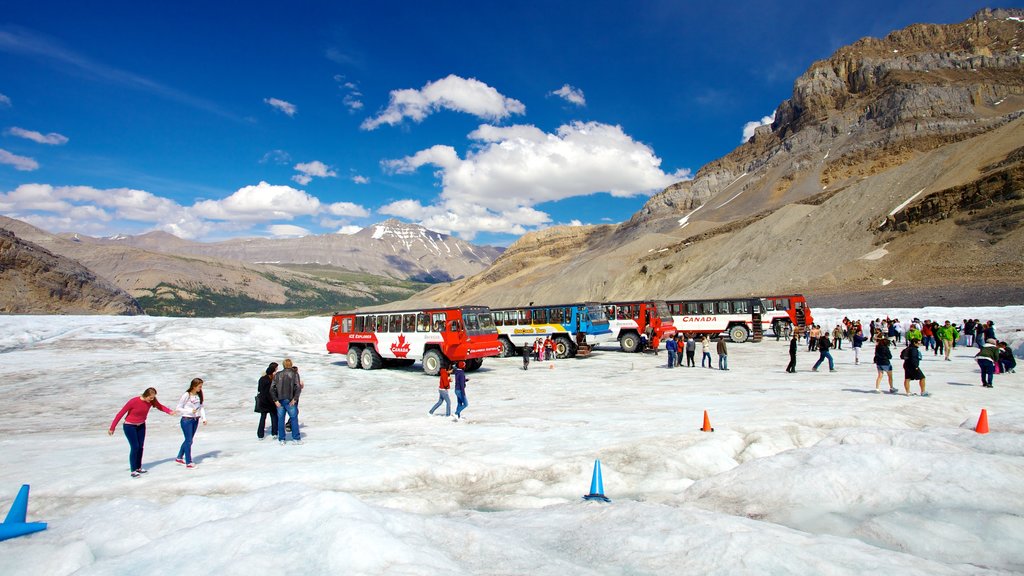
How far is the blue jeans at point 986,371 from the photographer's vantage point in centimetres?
1441

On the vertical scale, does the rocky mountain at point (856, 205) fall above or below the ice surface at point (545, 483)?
above

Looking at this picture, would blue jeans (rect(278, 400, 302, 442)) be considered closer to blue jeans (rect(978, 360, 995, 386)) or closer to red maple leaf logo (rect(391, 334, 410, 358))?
red maple leaf logo (rect(391, 334, 410, 358))

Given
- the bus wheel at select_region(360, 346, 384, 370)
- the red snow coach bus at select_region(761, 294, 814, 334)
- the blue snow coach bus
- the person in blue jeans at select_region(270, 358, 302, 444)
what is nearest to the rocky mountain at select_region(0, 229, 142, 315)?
the bus wheel at select_region(360, 346, 384, 370)

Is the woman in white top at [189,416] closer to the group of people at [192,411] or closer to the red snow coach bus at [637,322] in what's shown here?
the group of people at [192,411]

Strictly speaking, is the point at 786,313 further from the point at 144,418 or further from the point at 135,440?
the point at 135,440

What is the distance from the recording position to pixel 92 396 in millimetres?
17297

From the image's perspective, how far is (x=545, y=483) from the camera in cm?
846

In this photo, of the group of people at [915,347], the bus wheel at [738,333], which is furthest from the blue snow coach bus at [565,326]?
the bus wheel at [738,333]

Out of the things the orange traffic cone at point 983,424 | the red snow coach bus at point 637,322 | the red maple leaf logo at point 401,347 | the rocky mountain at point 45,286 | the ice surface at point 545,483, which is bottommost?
the ice surface at point 545,483

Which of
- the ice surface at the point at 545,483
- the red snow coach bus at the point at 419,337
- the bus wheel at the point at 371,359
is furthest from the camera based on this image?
the bus wheel at the point at 371,359

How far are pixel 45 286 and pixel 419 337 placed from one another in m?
70.1

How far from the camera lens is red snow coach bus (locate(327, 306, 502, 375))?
21.9 metres

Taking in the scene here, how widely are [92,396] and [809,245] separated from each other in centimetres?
7517

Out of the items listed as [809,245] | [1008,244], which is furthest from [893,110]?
[1008,244]
